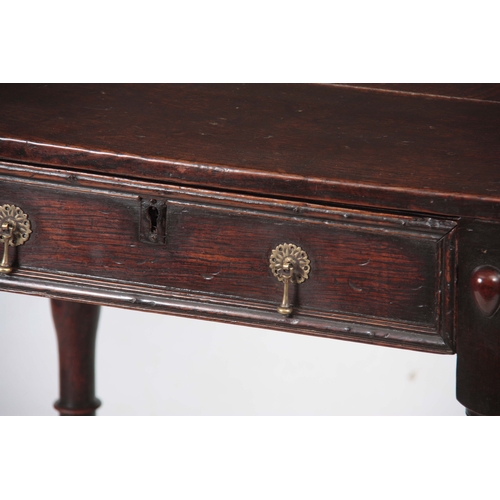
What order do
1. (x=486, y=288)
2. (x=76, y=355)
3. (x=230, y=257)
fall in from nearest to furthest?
(x=486, y=288) < (x=230, y=257) < (x=76, y=355)

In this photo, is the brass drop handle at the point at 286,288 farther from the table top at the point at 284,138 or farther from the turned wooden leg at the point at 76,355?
the turned wooden leg at the point at 76,355

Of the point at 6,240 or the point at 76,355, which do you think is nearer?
the point at 6,240

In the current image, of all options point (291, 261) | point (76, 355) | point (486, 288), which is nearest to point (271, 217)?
point (291, 261)

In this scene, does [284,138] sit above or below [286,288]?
above

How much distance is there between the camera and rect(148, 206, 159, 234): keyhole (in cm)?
116

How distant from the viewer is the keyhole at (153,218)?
116 cm

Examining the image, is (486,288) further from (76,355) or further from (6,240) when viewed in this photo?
(76,355)

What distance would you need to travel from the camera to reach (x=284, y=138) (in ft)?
3.84

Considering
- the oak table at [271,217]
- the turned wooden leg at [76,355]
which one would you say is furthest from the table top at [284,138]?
the turned wooden leg at [76,355]

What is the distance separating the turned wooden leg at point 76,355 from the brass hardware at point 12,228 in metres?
0.45

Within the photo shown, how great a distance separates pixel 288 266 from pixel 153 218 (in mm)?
169

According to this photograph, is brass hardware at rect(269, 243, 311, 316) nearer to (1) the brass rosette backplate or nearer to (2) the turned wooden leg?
(1) the brass rosette backplate

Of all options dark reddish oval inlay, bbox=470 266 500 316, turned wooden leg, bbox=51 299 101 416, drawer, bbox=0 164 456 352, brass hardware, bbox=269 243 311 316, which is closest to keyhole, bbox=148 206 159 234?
drawer, bbox=0 164 456 352

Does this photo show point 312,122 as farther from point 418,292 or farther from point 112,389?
point 112,389
